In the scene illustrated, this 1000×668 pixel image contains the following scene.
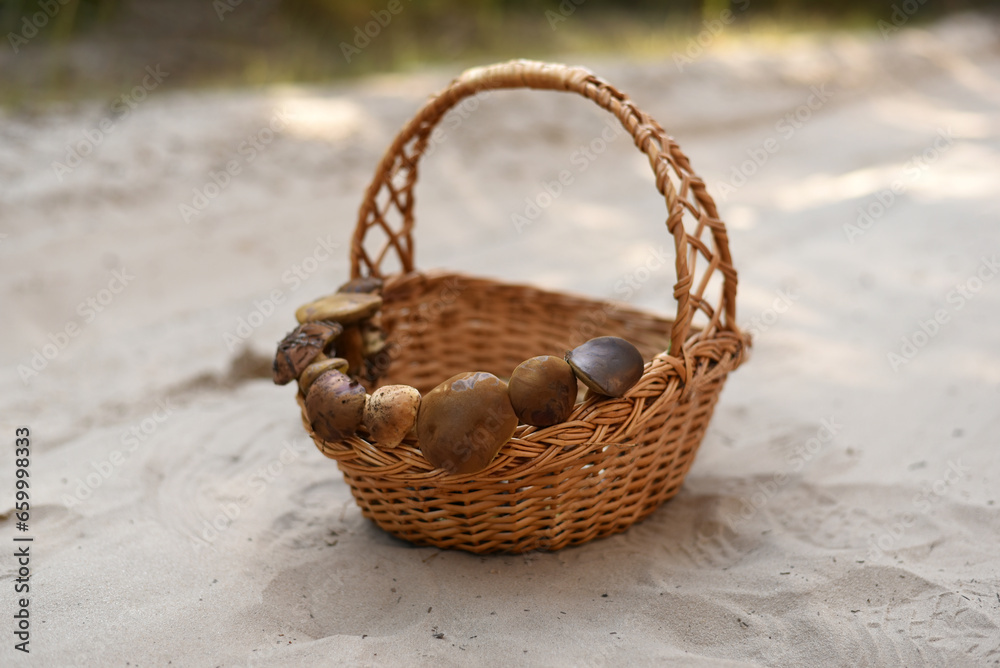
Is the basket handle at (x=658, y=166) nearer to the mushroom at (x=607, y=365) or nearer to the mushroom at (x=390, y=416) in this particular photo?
the mushroom at (x=607, y=365)

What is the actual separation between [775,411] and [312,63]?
438 centimetres

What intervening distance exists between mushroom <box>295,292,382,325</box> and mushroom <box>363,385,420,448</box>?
374mm

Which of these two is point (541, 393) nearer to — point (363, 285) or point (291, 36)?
point (363, 285)

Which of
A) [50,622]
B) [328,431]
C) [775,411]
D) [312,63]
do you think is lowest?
[775,411]

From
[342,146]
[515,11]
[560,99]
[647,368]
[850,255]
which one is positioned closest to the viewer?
[647,368]

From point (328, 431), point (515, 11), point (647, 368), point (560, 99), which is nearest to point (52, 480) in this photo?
point (328, 431)

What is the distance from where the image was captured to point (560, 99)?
17.0 feet

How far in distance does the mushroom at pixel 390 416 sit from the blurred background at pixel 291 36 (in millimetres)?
3638

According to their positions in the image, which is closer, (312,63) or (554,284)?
(554,284)

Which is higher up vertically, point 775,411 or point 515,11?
point 515,11

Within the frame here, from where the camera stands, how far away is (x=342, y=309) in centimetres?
174

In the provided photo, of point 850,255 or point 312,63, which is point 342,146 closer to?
point 312,63

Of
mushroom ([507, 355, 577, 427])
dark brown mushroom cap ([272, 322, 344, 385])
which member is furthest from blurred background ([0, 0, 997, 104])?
mushroom ([507, 355, 577, 427])

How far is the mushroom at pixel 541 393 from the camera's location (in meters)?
1.36
